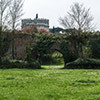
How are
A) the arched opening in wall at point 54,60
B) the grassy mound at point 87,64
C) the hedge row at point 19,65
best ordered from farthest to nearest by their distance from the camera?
the arched opening in wall at point 54,60
the grassy mound at point 87,64
the hedge row at point 19,65

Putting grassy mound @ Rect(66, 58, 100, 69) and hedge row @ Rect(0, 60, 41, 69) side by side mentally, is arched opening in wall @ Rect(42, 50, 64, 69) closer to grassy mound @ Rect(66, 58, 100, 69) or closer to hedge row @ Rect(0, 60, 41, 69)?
grassy mound @ Rect(66, 58, 100, 69)

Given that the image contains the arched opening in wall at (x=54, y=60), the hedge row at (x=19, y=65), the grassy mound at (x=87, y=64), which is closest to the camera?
the hedge row at (x=19, y=65)

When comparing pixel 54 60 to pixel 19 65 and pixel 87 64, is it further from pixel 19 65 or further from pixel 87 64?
pixel 19 65

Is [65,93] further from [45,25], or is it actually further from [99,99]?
[45,25]

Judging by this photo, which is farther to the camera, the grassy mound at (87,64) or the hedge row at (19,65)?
the grassy mound at (87,64)

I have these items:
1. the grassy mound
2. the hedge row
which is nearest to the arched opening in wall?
the grassy mound

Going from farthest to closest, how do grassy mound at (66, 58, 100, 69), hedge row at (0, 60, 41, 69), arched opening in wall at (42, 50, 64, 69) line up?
arched opening in wall at (42, 50, 64, 69) → grassy mound at (66, 58, 100, 69) → hedge row at (0, 60, 41, 69)

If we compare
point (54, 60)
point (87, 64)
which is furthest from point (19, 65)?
point (54, 60)

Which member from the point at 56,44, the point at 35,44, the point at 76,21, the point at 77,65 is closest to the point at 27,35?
the point at 35,44

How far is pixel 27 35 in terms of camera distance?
2664cm

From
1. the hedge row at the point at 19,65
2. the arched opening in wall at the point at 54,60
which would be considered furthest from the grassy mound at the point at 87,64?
the arched opening in wall at the point at 54,60

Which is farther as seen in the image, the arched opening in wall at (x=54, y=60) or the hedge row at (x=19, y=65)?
the arched opening in wall at (x=54, y=60)

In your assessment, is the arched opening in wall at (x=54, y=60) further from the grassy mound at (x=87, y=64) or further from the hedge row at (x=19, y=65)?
the hedge row at (x=19, y=65)

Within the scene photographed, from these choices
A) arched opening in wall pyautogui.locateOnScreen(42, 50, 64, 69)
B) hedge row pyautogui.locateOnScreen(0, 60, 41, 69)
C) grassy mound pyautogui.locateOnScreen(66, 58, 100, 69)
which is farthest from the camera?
arched opening in wall pyautogui.locateOnScreen(42, 50, 64, 69)
